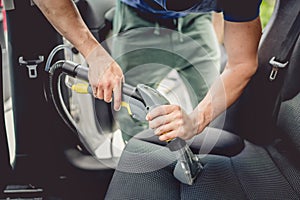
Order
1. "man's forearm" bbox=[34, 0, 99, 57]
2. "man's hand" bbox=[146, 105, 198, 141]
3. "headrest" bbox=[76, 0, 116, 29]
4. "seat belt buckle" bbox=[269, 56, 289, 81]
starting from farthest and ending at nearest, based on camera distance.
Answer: "headrest" bbox=[76, 0, 116, 29] < "seat belt buckle" bbox=[269, 56, 289, 81] < "man's forearm" bbox=[34, 0, 99, 57] < "man's hand" bbox=[146, 105, 198, 141]

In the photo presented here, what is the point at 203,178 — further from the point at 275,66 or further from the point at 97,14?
the point at 97,14

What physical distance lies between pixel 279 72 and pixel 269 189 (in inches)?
12.5

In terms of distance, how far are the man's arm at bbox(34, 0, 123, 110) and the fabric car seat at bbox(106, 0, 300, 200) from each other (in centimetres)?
19

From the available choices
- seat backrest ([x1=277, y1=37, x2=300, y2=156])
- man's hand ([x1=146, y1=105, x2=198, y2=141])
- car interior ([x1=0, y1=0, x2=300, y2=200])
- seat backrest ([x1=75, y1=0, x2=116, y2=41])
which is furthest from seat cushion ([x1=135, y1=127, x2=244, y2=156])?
seat backrest ([x1=75, y1=0, x2=116, y2=41])

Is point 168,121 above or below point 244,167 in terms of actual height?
above

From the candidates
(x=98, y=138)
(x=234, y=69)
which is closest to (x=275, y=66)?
(x=234, y=69)

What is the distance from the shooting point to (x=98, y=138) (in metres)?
1.84

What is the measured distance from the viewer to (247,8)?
4.05ft

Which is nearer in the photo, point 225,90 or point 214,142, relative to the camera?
point 225,90

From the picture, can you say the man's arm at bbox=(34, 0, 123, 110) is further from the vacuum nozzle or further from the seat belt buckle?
the seat belt buckle

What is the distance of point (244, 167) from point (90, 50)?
478mm

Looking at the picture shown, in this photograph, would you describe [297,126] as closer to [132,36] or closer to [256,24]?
[256,24]

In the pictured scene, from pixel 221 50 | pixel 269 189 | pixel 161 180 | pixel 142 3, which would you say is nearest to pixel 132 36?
pixel 142 3

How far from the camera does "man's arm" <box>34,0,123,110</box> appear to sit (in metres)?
1.24
